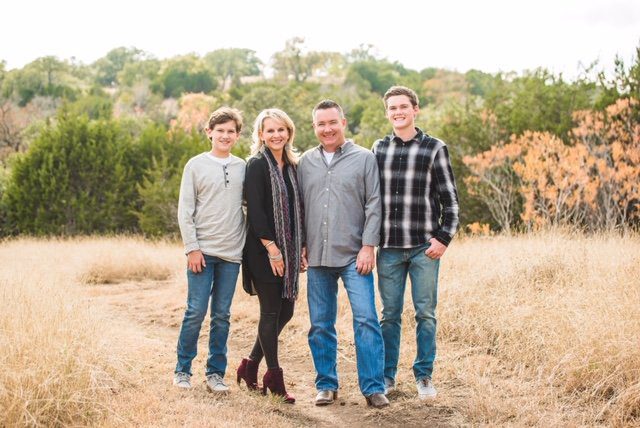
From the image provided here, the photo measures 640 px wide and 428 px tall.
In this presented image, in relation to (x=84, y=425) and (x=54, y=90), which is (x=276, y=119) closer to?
(x=84, y=425)

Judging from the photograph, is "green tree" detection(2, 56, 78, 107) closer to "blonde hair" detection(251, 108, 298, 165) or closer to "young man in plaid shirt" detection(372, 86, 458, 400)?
"blonde hair" detection(251, 108, 298, 165)

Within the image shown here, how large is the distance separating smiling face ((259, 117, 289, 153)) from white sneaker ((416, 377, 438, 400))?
195 cm

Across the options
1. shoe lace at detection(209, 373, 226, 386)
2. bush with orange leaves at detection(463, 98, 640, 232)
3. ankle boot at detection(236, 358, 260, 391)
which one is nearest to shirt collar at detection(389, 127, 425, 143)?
ankle boot at detection(236, 358, 260, 391)

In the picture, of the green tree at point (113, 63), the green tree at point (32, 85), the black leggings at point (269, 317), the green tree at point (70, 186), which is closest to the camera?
the black leggings at point (269, 317)

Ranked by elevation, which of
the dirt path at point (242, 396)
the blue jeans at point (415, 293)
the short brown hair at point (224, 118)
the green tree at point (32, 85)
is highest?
the green tree at point (32, 85)

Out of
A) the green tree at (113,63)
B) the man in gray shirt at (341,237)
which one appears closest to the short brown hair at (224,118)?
the man in gray shirt at (341,237)

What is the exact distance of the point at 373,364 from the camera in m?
4.50

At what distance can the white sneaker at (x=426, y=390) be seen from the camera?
4.68 metres

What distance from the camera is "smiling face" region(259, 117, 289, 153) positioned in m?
4.58

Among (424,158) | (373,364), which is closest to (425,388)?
(373,364)

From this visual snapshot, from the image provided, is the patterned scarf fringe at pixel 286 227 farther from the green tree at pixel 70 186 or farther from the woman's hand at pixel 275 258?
the green tree at pixel 70 186

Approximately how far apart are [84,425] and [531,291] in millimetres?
4505

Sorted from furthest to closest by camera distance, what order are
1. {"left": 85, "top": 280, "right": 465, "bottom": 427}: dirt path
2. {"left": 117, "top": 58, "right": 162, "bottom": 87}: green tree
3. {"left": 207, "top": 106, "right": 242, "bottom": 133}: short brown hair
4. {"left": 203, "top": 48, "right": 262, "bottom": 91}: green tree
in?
{"left": 203, "top": 48, "right": 262, "bottom": 91}: green tree, {"left": 117, "top": 58, "right": 162, "bottom": 87}: green tree, {"left": 207, "top": 106, "right": 242, "bottom": 133}: short brown hair, {"left": 85, "top": 280, "right": 465, "bottom": 427}: dirt path

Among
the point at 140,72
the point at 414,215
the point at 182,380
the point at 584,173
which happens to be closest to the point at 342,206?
the point at 414,215
